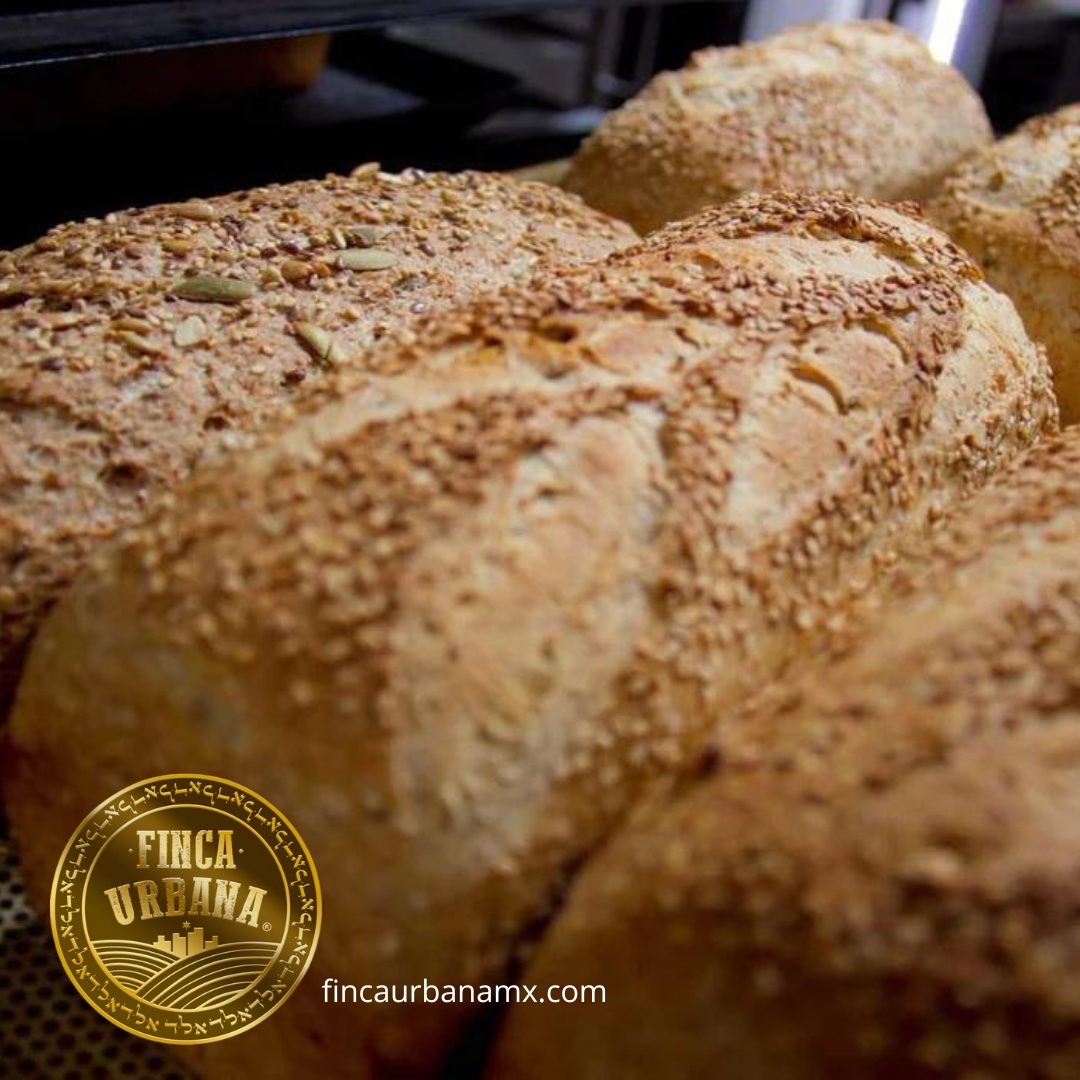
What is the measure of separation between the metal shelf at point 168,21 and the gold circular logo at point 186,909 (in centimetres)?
106

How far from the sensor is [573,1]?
7.54ft

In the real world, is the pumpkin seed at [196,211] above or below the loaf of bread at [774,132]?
below

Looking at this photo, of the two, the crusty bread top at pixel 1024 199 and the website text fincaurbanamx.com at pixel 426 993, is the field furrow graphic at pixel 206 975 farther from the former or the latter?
the crusty bread top at pixel 1024 199

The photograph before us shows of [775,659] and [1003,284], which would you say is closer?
[775,659]

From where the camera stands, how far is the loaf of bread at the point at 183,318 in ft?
3.84

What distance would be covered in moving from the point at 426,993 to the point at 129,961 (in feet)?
0.95

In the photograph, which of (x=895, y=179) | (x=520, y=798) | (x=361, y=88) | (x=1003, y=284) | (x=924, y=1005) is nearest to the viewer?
(x=924, y=1005)

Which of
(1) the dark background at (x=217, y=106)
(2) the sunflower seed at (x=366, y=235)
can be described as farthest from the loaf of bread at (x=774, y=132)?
(2) the sunflower seed at (x=366, y=235)

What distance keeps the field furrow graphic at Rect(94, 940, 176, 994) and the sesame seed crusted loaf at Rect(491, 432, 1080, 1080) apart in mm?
314

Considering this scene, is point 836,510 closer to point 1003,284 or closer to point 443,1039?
point 443,1039

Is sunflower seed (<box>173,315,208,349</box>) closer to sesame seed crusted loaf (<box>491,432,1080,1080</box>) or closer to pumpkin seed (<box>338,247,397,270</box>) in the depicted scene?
pumpkin seed (<box>338,247,397,270</box>)

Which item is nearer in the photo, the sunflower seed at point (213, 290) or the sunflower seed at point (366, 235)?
the sunflower seed at point (213, 290)

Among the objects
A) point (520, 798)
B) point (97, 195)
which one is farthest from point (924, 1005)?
point (97, 195)

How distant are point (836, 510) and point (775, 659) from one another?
0.16 meters
